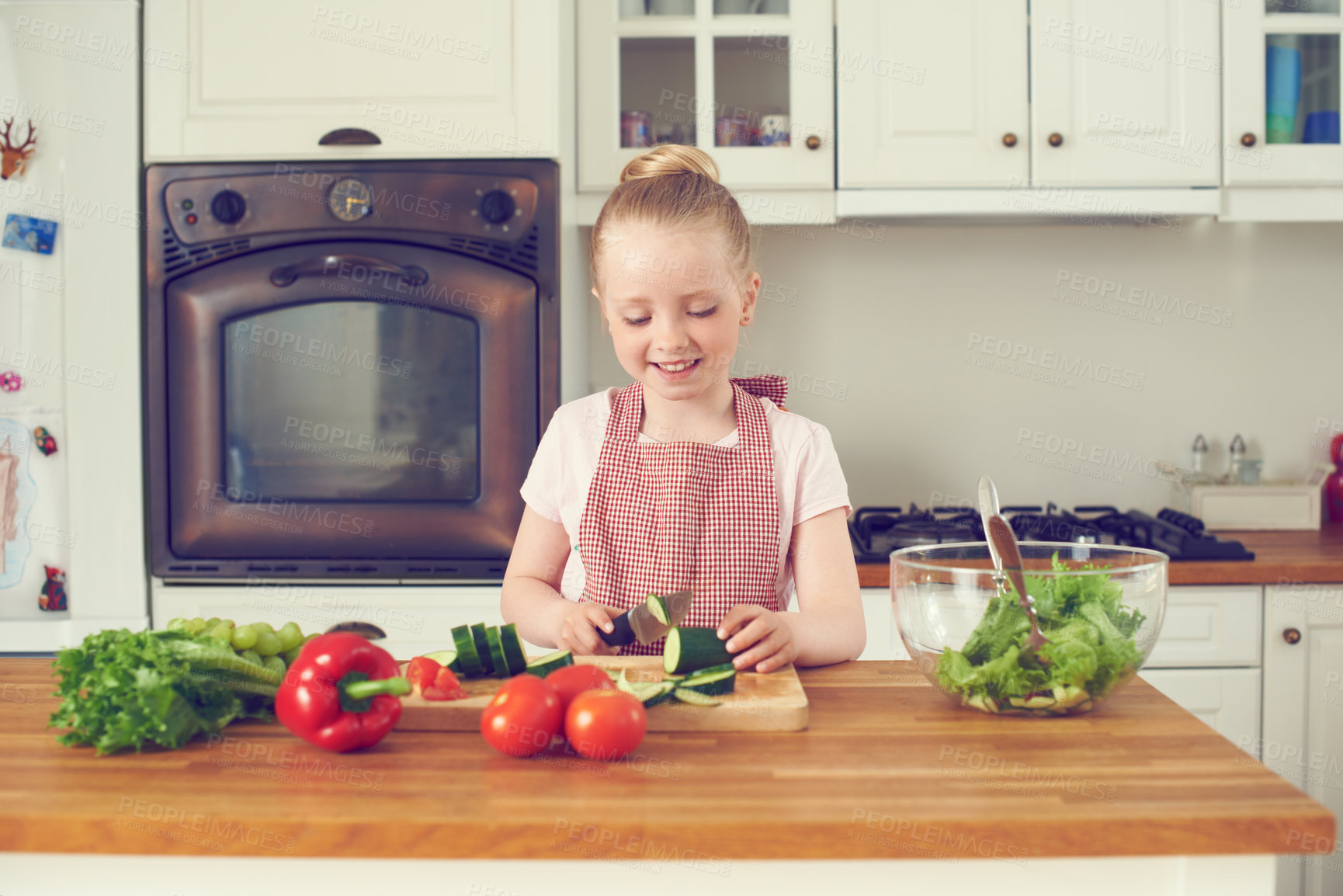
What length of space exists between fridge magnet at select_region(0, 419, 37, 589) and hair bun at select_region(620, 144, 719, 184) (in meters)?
1.35

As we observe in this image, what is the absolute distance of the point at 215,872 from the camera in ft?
2.42

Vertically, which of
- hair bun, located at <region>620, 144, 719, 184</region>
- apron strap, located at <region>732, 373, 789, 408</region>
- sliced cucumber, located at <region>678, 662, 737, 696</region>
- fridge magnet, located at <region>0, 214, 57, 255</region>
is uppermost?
fridge magnet, located at <region>0, 214, 57, 255</region>

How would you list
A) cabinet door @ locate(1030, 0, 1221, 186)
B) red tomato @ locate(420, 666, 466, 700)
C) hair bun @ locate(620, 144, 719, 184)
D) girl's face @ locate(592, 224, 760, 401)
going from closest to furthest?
red tomato @ locate(420, 666, 466, 700), girl's face @ locate(592, 224, 760, 401), hair bun @ locate(620, 144, 719, 184), cabinet door @ locate(1030, 0, 1221, 186)

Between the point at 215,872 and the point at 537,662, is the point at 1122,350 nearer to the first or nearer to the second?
the point at 537,662

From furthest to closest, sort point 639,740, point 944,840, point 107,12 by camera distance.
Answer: point 107,12 < point 639,740 < point 944,840

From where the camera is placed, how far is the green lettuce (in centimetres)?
88

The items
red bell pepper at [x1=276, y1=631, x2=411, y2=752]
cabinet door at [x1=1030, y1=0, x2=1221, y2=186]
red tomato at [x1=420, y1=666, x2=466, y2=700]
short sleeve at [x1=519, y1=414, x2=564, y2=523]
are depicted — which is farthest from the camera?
cabinet door at [x1=1030, y1=0, x2=1221, y2=186]

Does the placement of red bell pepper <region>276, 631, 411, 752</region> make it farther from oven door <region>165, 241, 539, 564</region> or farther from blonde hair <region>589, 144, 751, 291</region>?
oven door <region>165, 241, 539, 564</region>

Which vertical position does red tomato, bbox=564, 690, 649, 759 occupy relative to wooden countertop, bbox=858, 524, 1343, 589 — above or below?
above

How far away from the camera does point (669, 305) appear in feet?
3.73

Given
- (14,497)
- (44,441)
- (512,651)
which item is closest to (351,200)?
(44,441)

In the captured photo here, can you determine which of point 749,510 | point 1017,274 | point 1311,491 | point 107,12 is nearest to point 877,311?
point 1017,274

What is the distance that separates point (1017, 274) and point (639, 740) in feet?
6.39

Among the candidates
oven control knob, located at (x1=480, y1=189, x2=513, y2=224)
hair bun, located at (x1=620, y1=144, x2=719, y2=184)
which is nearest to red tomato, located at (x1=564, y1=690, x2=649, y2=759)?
hair bun, located at (x1=620, y1=144, x2=719, y2=184)
